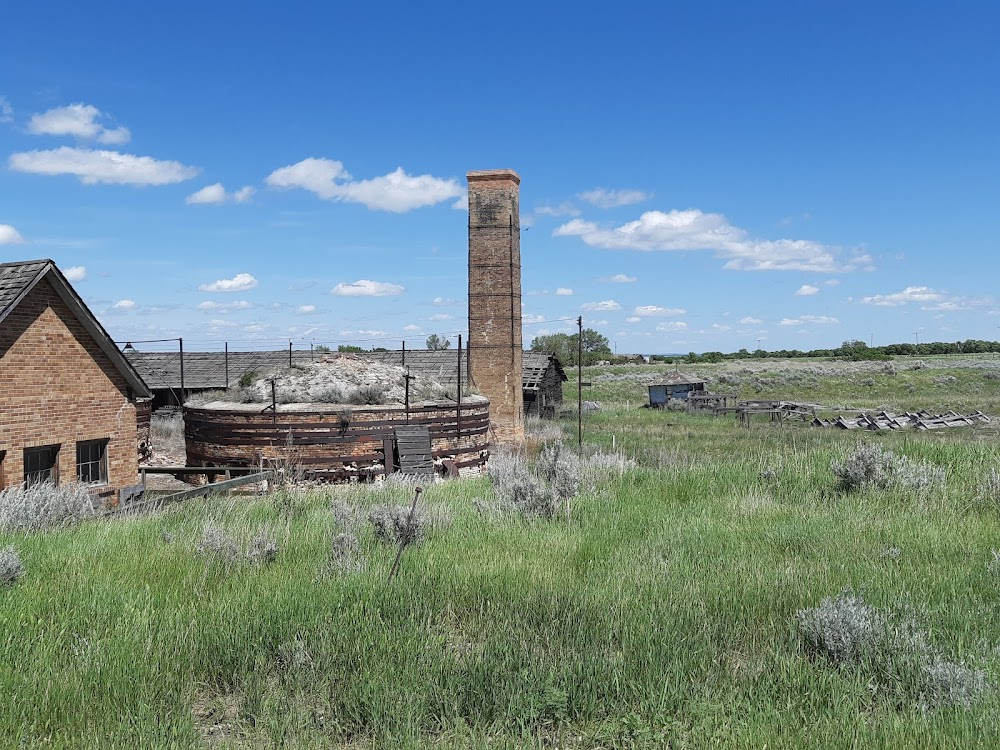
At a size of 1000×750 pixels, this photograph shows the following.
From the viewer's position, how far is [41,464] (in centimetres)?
1383

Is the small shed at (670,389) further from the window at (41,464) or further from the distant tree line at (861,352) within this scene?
the distant tree line at (861,352)

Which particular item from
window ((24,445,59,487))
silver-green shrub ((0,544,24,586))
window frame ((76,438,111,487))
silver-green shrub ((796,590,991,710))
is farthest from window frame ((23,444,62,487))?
silver-green shrub ((796,590,991,710))

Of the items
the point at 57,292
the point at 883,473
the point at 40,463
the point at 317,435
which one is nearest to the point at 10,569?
the point at 40,463

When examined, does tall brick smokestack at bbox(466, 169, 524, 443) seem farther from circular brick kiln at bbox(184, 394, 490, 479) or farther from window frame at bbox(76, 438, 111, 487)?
window frame at bbox(76, 438, 111, 487)

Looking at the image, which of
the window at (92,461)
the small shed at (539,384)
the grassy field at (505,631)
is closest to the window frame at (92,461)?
the window at (92,461)

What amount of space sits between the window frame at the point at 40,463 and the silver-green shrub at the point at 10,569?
8218 mm

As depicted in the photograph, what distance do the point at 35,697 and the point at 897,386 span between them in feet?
194

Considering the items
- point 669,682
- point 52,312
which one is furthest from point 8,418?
point 669,682

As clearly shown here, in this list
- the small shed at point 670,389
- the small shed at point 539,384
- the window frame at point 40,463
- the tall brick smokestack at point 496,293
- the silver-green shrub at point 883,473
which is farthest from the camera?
the small shed at point 670,389

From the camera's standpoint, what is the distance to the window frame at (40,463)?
44.1 ft

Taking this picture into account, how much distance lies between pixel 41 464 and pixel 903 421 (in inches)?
1282

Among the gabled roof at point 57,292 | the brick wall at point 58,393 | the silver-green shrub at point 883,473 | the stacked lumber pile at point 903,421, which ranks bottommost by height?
A: the stacked lumber pile at point 903,421

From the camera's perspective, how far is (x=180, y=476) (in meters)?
21.5

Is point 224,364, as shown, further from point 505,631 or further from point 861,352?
point 861,352
